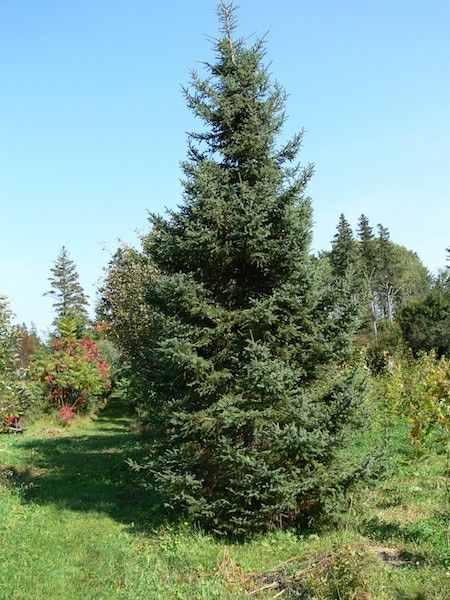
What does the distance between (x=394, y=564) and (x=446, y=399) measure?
192cm

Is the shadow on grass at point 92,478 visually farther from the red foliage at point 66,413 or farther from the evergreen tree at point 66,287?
the evergreen tree at point 66,287

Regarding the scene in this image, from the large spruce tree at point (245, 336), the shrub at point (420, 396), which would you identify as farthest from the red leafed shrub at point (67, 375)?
the large spruce tree at point (245, 336)

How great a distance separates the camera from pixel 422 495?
27.1 feet

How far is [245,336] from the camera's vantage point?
8273 millimetres

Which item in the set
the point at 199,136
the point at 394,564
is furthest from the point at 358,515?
the point at 199,136

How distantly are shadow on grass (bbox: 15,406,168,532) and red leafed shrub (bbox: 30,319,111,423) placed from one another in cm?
464

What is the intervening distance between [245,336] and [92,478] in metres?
6.42

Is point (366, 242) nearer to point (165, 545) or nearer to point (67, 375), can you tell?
point (67, 375)

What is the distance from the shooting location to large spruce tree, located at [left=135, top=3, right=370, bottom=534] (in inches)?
294

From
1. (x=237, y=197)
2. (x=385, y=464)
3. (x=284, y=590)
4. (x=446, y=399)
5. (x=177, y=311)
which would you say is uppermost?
(x=237, y=197)

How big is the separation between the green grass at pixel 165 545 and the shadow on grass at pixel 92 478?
5 cm

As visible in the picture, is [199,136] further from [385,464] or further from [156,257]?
[385,464]

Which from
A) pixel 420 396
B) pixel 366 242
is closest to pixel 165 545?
pixel 420 396

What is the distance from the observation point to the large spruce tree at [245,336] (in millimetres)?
7465
